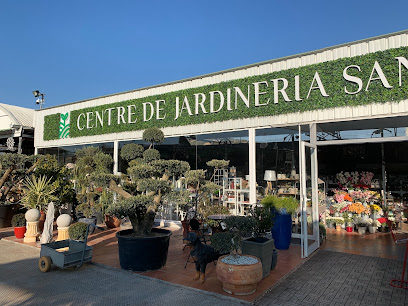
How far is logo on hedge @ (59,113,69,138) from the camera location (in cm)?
1260

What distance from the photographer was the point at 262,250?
4.45 m

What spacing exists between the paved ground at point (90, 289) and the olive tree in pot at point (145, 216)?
0.29 m

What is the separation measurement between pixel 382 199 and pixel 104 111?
9787mm

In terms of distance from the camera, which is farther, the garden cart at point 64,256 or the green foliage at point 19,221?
the green foliage at point 19,221

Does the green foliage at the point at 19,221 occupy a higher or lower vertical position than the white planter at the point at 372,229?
higher

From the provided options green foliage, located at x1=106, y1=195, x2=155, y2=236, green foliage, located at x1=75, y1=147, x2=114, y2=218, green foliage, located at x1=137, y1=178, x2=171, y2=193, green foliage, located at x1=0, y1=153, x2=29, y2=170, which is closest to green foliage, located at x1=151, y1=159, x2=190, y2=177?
green foliage, located at x1=137, y1=178, x2=171, y2=193

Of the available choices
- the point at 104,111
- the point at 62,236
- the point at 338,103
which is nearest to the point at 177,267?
the point at 62,236

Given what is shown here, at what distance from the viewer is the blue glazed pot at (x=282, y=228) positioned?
249 inches

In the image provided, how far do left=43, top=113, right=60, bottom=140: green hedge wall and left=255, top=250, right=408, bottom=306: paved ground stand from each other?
455 inches

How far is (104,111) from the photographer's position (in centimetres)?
1130

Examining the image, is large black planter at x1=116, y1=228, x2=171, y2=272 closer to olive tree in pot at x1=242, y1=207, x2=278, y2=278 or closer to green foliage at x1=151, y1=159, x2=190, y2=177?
green foliage at x1=151, y1=159, x2=190, y2=177

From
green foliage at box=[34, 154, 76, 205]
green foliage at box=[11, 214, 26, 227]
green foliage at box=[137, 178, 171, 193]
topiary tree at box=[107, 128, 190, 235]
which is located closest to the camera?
topiary tree at box=[107, 128, 190, 235]

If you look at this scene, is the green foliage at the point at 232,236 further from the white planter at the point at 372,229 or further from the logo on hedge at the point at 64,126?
the logo on hedge at the point at 64,126

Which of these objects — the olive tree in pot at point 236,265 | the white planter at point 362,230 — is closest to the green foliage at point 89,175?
the olive tree in pot at point 236,265
